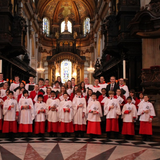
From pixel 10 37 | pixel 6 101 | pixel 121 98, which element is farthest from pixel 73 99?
pixel 10 37

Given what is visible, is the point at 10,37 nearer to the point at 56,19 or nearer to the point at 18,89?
the point at 18,89

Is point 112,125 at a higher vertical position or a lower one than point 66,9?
lower

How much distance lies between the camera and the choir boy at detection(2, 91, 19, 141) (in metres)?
8.20

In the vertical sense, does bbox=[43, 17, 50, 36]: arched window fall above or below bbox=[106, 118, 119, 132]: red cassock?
above

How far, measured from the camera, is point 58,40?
116 ft

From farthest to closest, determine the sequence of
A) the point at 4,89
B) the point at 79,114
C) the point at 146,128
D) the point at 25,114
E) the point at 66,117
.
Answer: the point at 4,89, the point at 79,114, the point at 66,117, the point at 25,114, the point at 146,128

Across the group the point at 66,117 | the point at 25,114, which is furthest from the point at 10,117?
the point at 66,117

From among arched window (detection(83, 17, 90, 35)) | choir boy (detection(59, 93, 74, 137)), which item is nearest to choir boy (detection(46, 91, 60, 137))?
choir boy (detection(59, 93, 74, 137))

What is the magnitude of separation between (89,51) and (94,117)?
27.8 meters

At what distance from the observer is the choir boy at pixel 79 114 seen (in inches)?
337

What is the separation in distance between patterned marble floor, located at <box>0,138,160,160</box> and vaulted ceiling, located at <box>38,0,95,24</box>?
2932 centimetres

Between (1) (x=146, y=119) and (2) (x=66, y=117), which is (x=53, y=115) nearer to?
(2) (x=66, y=117)

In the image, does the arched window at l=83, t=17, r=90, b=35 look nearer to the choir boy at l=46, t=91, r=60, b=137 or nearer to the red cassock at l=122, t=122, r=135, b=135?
the choir boy at l=46, t=91, r=60, b=137

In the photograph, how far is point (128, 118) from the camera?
8.16 meters
